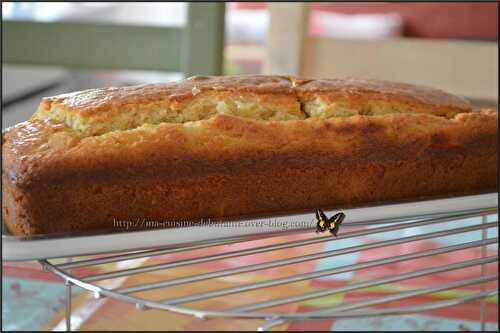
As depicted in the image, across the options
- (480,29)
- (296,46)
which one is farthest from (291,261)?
(480,29)

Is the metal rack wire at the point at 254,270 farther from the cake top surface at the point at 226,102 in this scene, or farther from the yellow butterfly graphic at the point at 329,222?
the cake top surface at the point at 226,102

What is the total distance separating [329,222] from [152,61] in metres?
1.08

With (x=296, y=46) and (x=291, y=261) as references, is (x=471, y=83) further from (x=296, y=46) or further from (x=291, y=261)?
(x=291, y=261)

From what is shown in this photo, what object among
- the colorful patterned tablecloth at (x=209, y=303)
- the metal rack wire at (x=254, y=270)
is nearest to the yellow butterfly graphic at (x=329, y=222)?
the metal rack wire at (x=254, y=270)

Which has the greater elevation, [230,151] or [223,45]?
[223,45]

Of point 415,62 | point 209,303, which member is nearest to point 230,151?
point 209,303

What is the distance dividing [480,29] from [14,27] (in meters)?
1.92

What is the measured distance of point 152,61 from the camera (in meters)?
1.56

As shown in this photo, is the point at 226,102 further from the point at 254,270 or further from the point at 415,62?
the point at 415,62

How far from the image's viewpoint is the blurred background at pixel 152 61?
1006mm

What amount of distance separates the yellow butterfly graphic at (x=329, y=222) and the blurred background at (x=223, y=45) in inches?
20.2

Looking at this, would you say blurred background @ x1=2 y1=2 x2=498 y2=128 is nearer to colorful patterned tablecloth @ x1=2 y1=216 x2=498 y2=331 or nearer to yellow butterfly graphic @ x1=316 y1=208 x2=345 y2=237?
colorful patterned tablecloth @ x1=2 y1=216 x2=498 y2=331

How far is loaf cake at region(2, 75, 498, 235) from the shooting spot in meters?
0.56

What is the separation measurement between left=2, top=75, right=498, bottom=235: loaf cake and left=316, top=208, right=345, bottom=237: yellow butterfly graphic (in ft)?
0.18
